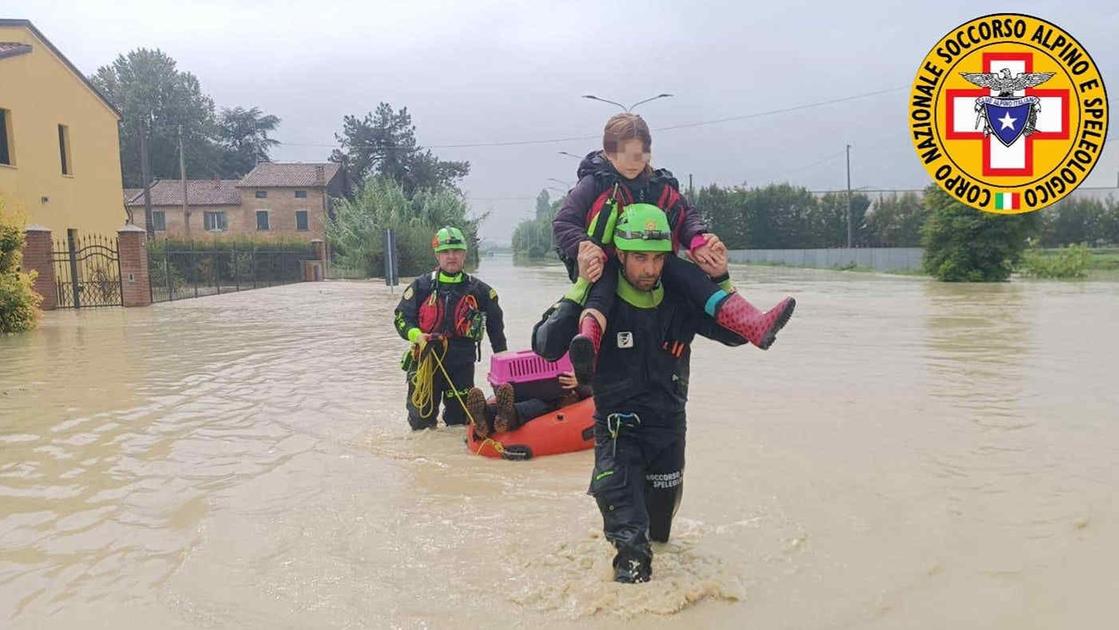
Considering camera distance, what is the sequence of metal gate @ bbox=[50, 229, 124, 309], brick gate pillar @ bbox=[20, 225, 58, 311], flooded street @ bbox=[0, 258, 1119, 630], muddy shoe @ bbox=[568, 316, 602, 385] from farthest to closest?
metal gate @ bbox=[50, 229, 124, 309] → brick gate pillar @ bbox=[20, 225, 58, 311] → flooded street @ bbox=[0, 258, 1119, 630] → muddy shoe @ bbox=[568, 316, 602, 385]

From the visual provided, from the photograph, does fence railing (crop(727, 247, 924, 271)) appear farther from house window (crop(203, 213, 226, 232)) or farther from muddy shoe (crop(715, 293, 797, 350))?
house window (crop(203, 213, 226, 232))

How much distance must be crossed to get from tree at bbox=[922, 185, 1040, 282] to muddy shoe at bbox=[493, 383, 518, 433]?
31.1 m

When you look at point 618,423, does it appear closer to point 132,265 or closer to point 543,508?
point 543,508

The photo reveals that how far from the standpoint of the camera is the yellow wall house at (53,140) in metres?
24.4

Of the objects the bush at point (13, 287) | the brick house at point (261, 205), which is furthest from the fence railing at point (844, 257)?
the brick house at point (261, 205)

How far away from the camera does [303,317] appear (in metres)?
19.4

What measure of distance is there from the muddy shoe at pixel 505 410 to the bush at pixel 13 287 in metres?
14.0

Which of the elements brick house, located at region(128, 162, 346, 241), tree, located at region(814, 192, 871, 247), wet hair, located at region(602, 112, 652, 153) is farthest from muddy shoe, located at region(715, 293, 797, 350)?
tree, located at region(814, 192, 871, 247)

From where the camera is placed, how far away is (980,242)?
3278 cm

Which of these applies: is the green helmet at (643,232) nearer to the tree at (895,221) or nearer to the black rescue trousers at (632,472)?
the black rescue trousers at (632,472)

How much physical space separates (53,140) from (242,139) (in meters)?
65.3

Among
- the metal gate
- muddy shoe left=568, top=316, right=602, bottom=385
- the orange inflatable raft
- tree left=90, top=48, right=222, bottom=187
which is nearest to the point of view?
muddy shoe left=568, top=316, right=602, bottom=385

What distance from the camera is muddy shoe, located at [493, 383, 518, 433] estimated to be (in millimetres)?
6090

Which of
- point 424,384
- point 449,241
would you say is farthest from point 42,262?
point 449,241
